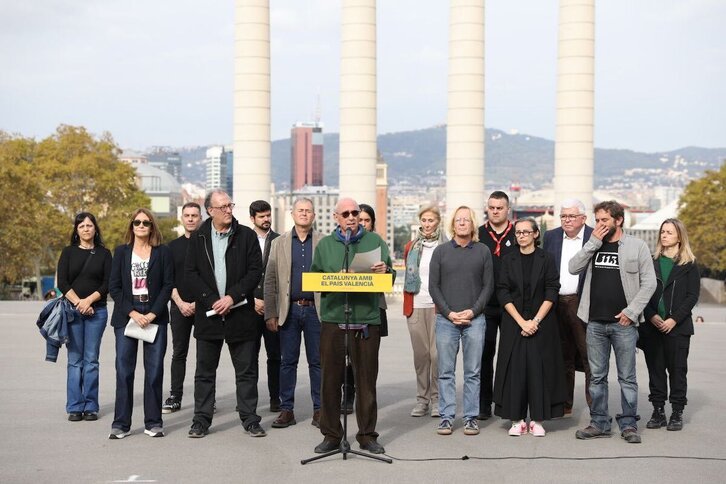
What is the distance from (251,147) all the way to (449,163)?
6359 mm

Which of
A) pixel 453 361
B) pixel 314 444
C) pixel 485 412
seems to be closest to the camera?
pixel 314 444

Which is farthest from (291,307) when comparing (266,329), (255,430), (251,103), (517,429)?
(251,103)

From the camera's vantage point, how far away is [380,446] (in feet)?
38.2

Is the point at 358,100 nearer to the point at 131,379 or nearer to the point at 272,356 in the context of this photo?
the point at 272,356

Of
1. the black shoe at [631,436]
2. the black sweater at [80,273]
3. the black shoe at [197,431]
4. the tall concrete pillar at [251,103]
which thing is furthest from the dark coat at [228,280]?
the tall concrete pillar at [251,103]

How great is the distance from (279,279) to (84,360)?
234cm

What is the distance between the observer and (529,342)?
Answer: 41.4 ft

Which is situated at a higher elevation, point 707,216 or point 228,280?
point 228,280

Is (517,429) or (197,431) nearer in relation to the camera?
(197,431)

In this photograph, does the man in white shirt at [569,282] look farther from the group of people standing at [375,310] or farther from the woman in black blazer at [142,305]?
the woman in black blazer at [142,305]

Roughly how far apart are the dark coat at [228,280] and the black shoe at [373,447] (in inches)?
68.5

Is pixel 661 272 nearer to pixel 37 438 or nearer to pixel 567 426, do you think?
pixel 567 426

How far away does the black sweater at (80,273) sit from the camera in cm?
1356

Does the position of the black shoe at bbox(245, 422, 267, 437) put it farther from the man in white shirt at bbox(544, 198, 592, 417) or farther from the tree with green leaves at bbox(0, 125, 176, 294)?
the tree with green leaves at bbox(0, 125, 176, 294)
